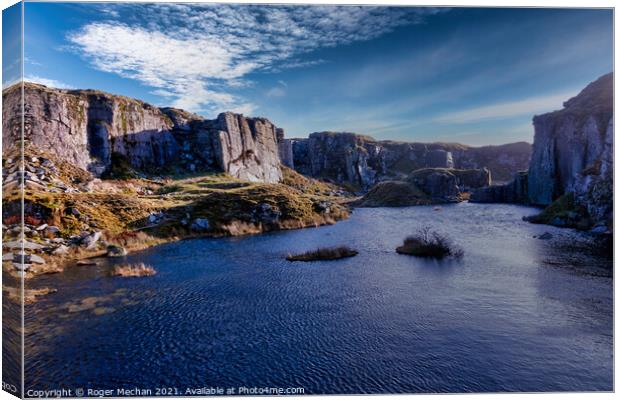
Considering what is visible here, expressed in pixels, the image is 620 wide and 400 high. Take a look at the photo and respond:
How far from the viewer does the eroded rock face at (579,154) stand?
102ft

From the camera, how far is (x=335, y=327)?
14.9 meters

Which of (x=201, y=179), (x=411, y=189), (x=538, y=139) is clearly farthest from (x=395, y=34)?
(x=411, y=189)

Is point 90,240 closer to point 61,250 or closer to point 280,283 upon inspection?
point 61,250

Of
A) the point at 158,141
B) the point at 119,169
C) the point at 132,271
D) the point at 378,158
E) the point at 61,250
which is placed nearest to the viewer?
the point at 132,271

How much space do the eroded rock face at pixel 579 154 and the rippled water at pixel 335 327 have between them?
10.0m

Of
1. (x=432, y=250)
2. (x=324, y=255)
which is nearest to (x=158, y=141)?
(x=324, y=255)

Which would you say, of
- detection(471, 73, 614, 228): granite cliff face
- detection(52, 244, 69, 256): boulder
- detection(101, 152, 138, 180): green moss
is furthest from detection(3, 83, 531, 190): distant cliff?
detection(471, 73, 614, 228): granite cliff face

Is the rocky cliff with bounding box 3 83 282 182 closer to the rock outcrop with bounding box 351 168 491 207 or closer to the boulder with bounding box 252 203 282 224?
the boulder with bounding box 252 203 282 224

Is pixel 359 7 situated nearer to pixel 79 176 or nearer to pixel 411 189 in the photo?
pixel 79 176

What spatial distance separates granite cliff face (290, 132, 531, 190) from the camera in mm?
157750

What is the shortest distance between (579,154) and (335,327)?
53324 millimetres

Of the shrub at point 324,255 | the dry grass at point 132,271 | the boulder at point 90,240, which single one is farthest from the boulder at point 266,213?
the dry grass at point 132,271

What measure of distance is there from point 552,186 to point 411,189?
37932mm

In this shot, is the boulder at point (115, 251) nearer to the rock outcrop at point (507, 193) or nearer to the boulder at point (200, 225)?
the boulder at point (200, 225)
